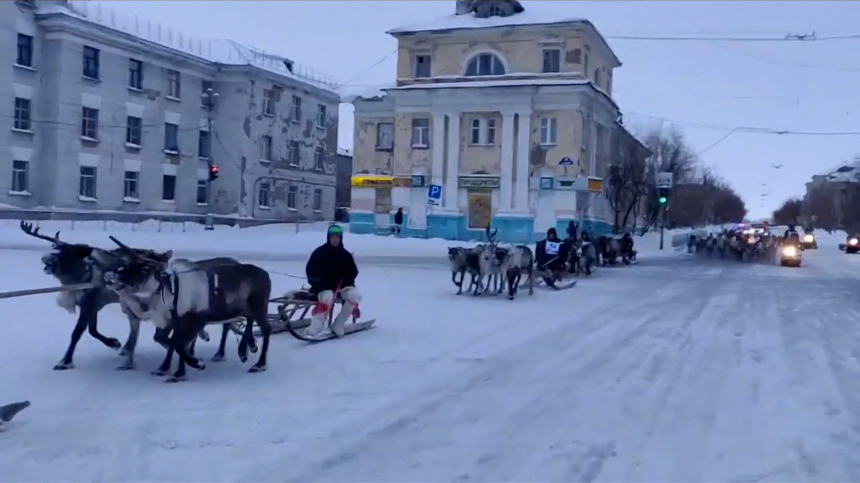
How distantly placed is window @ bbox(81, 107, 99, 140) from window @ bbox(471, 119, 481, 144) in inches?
751

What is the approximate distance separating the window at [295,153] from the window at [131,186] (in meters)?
12.4

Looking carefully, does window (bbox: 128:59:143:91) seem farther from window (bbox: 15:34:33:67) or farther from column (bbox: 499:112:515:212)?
column (bbox: 499:112:515:212)

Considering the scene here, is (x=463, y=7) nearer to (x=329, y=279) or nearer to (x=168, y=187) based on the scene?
(x=168, y=187)

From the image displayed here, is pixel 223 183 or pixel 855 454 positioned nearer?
pixel 855 454

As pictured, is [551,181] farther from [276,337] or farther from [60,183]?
[276,337]

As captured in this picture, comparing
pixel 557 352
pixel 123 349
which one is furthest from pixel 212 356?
pixel 557 352

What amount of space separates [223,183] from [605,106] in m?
22.6

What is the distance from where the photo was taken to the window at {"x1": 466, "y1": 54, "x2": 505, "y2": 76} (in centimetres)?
4978

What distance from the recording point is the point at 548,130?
158ft

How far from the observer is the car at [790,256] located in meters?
42.8

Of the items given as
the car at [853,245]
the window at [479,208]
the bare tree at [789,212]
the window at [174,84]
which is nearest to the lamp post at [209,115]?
the window at [174,84]

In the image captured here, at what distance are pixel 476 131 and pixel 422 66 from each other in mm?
5374

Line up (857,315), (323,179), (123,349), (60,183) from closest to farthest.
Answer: (123,349) < (857,315) < (60,183) < (323,179)

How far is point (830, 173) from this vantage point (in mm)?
104438
